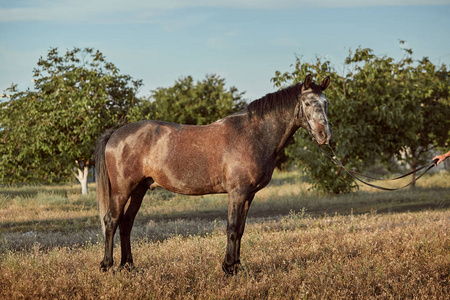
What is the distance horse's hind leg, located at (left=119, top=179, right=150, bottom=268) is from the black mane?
1910 millimetres

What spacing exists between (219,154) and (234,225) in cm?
98

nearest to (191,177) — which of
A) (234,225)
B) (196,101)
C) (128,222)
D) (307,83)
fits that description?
(234,225)

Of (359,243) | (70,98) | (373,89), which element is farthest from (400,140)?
(70,98)

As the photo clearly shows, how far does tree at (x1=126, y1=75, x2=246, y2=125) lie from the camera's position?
31.8 meters

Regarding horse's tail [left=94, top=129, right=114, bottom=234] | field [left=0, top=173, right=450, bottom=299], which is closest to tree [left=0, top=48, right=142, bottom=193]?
field [left=0, top=173, right=450, bottom=299]

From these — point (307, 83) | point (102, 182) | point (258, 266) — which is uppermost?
point (307, 83)

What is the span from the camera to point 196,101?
33.2 m

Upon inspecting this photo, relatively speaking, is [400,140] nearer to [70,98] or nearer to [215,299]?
[70,98]

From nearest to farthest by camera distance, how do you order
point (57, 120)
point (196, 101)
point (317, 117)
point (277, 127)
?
point (317, 117)
point (277, 127)
point (57, 120)
point (196, 101)

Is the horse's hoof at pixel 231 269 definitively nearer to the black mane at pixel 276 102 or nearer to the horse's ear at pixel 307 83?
the black mane at pixel 276 102

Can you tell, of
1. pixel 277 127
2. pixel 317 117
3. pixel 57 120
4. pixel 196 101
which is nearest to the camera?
pixel 317 117

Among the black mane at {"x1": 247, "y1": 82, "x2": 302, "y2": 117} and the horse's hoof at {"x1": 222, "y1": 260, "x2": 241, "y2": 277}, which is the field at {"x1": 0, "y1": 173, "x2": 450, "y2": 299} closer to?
the horse's hoof at {"x1": 222, "y1": 260, "x2": 241, "y2": 277}

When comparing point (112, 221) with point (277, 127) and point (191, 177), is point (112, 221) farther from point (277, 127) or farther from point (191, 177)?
point (277, 127)

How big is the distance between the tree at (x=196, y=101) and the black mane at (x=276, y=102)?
24.6 metres
